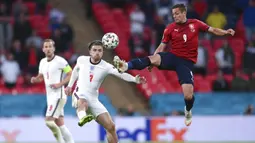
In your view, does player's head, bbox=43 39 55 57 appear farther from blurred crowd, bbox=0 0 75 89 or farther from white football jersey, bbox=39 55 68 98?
blurred crowd, bbox=0 0 75 89

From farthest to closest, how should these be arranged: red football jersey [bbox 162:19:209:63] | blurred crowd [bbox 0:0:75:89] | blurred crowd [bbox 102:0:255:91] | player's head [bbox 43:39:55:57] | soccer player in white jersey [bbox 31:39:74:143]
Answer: blurred crowd [bbox 102:0:255:91] < blurred crowd [bbox 0:0:75:89] < player's head [bbox 43:39:55:57] < soccer player in white jersey [bbox 31:39:74:143] < red football jersey [bbox 162:19:209:63]

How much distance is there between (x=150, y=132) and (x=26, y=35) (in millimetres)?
5597

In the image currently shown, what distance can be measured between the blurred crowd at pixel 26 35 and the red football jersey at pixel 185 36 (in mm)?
8741

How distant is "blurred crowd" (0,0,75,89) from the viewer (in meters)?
24.2

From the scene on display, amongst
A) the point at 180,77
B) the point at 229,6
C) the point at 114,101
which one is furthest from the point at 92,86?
the point at 229,6

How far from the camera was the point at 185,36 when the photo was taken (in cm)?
1595

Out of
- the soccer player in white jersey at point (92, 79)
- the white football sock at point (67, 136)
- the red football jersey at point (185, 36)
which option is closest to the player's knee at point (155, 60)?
the red football jersey at point (185, 36)

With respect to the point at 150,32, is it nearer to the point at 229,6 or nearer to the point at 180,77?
the point at 229,6

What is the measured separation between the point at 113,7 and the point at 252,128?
26.1 ft

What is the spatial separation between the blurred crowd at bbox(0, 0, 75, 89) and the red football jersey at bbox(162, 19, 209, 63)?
8.74 meters

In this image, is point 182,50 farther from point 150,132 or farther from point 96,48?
point 150,132

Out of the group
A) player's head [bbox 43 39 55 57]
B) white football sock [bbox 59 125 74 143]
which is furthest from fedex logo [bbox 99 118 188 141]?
player's head [bbox 43 39 55 57]

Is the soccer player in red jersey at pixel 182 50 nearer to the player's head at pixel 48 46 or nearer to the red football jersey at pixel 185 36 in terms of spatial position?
the red football jersey at pixel 185 36

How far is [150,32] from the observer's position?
2655 centimetres
